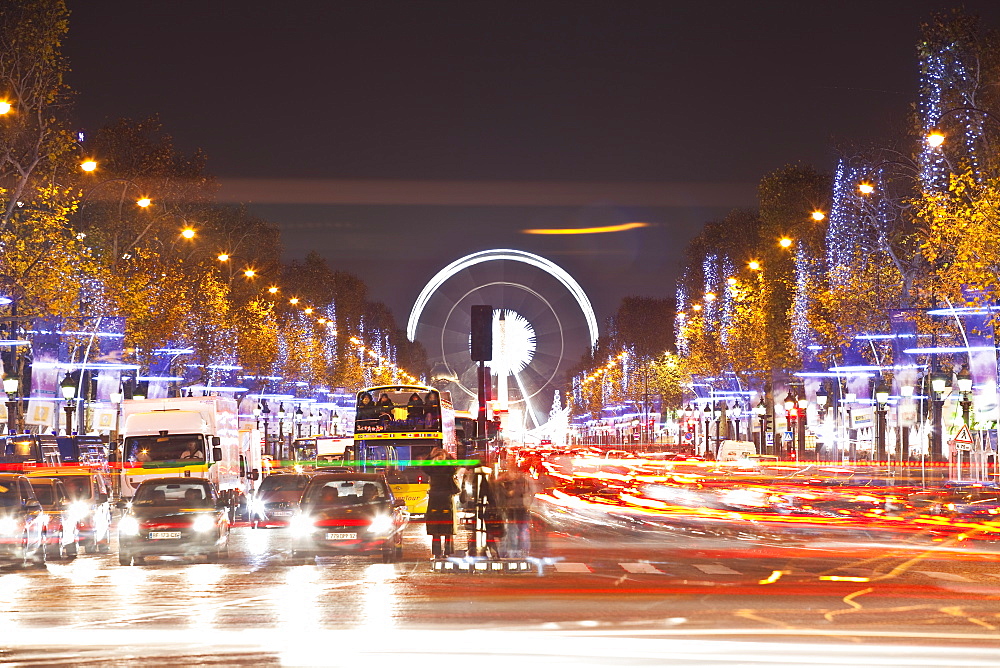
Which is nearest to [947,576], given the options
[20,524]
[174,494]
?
[174,494]

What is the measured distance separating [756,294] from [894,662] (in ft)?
249

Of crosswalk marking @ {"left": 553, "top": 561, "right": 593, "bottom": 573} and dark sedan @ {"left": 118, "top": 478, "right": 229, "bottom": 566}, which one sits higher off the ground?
dark sedan @ {"left": 118, "top": 478, "right": 229, "bottom": 566}

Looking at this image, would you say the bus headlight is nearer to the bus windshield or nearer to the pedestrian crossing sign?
the bus windshield

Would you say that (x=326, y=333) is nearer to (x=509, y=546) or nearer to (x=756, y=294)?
(x=756, y=294)

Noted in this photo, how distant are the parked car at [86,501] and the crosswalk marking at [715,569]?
572 inches

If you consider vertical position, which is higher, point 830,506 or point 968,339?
point 968,339

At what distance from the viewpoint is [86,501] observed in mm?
33312

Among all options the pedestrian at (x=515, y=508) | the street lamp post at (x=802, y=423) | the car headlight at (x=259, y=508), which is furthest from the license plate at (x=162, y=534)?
the street lamp post at (x=802, y=423)

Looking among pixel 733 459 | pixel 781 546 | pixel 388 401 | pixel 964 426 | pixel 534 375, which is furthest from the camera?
pixel 534 375

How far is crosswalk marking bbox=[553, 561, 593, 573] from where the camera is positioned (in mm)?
25766

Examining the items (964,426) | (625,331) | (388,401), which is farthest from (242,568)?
(625,331)

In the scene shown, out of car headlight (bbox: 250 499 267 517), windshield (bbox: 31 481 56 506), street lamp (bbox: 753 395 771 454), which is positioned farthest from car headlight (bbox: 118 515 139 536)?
street lamp (bbox: 753 395 771 454)

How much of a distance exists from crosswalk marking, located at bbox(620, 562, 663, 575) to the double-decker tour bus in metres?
22.3

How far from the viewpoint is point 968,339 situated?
49.6 metres
